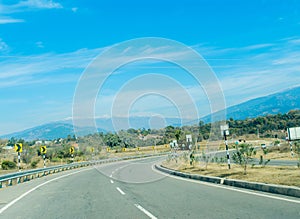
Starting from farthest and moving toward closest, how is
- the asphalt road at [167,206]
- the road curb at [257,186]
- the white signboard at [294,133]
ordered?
the white signboard at [294,133]
the road curb at [257,186]
the asphalt road at [167,206]

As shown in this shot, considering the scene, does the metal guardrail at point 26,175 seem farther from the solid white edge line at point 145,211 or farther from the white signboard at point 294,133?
the white signboard at point 294,133

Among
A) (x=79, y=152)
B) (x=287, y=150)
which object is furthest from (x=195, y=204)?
(x=79, y=152)

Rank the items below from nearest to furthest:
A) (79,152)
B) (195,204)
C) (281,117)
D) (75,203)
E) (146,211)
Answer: (146,211)
(195,204)
(75,203)
(79,152)
(281,117)

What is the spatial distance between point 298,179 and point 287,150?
31721 mm

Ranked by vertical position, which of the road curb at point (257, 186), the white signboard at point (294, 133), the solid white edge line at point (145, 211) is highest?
the white signboard at point (294, 133)

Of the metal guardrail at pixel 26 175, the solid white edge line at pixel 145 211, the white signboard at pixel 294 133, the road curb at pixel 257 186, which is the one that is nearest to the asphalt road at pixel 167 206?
the solid white edge line at pixel 145 211

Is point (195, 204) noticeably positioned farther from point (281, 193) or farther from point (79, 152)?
point (79, 152)

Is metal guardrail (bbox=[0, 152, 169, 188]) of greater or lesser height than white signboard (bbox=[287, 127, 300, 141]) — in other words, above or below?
below

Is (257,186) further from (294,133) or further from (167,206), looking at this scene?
(294,133)

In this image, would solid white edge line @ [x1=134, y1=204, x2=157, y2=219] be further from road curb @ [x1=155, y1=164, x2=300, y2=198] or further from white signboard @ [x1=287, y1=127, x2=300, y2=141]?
white signboard @ [x1=287, y1=127, x2=300, y2=141]

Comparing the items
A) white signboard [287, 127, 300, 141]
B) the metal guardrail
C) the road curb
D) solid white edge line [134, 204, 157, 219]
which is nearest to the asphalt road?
solid white edge line [134, 204, 157, 219]

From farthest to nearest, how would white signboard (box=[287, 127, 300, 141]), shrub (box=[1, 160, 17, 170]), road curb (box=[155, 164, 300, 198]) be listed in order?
shrub (box=[1, 160, 17, 170])
white signboard (box=[287, 127, 300, 141])
road curb (box=[155, 164, 300, 198])

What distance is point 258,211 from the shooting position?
9.34 m

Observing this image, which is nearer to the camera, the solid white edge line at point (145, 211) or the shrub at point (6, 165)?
the solid white edge line at point (145, 211)
